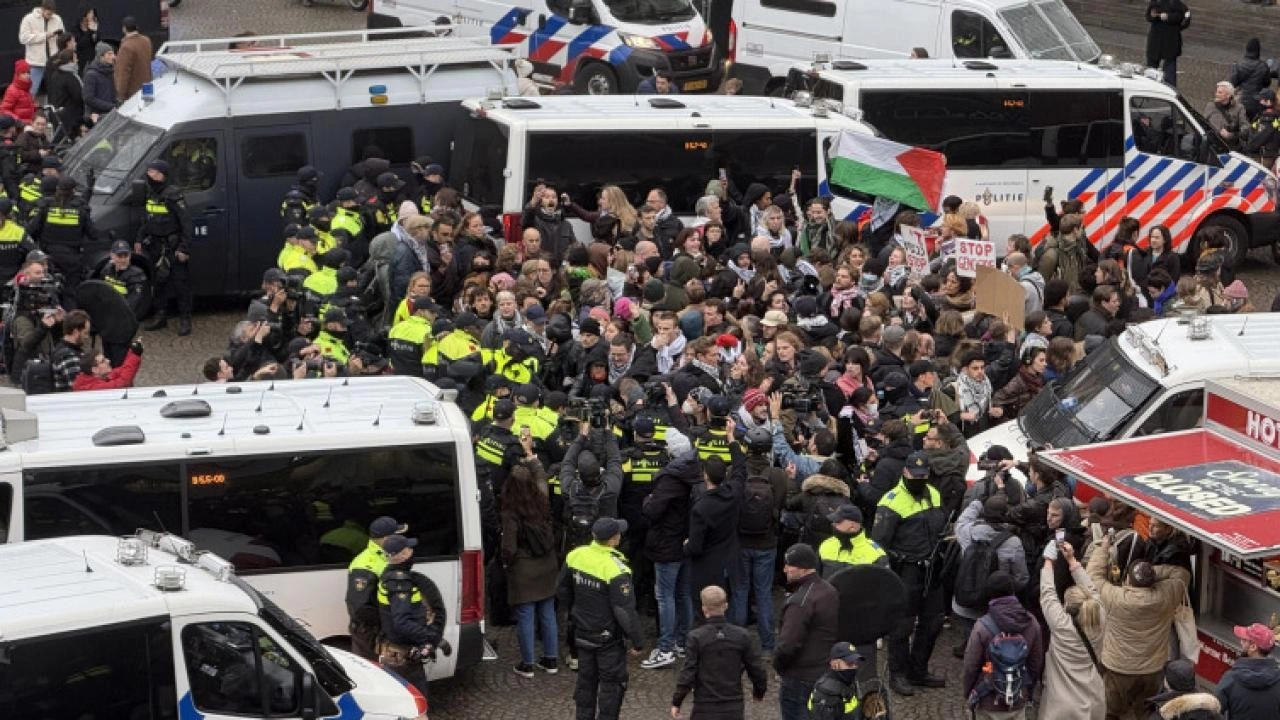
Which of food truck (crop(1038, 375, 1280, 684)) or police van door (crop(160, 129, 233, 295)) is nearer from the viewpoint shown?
food truck (crop(1038, 375, 1280, 684))

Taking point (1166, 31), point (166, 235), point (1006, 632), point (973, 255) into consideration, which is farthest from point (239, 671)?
point (1166, 31)

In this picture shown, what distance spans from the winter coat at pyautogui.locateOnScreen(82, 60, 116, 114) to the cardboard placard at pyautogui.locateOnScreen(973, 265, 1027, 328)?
465 inches

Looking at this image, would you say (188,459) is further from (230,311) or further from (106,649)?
(230,311)

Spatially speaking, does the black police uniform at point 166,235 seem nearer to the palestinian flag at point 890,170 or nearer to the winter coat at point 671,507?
the palestinian flag at point 890,170

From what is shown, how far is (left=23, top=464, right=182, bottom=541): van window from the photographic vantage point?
13.2 m

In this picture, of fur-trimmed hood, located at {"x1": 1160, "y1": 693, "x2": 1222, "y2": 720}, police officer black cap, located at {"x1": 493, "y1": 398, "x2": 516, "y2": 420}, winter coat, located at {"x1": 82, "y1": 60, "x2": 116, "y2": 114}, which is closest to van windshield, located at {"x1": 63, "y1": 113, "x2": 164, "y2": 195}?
winter coat, located at {"x1": 82, "y1": 60, "x2": 116, "y2": 114}

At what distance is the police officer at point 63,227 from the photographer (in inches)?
797

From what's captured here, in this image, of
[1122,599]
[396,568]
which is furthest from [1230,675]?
[396,568]

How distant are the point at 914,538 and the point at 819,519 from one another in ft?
2.09

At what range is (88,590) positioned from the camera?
1145cm

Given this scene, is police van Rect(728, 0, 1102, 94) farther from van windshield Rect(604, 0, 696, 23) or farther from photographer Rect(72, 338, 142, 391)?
photographer Rect(72, 338, 142, 391)

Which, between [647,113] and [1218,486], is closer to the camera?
[1218,486]

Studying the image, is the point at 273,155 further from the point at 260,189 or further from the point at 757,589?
the point at 757,589

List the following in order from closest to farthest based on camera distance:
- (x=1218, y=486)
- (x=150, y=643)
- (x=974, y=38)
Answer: (x=150, y=643)
(x=1218, y=486)
(x=974, y=38)
